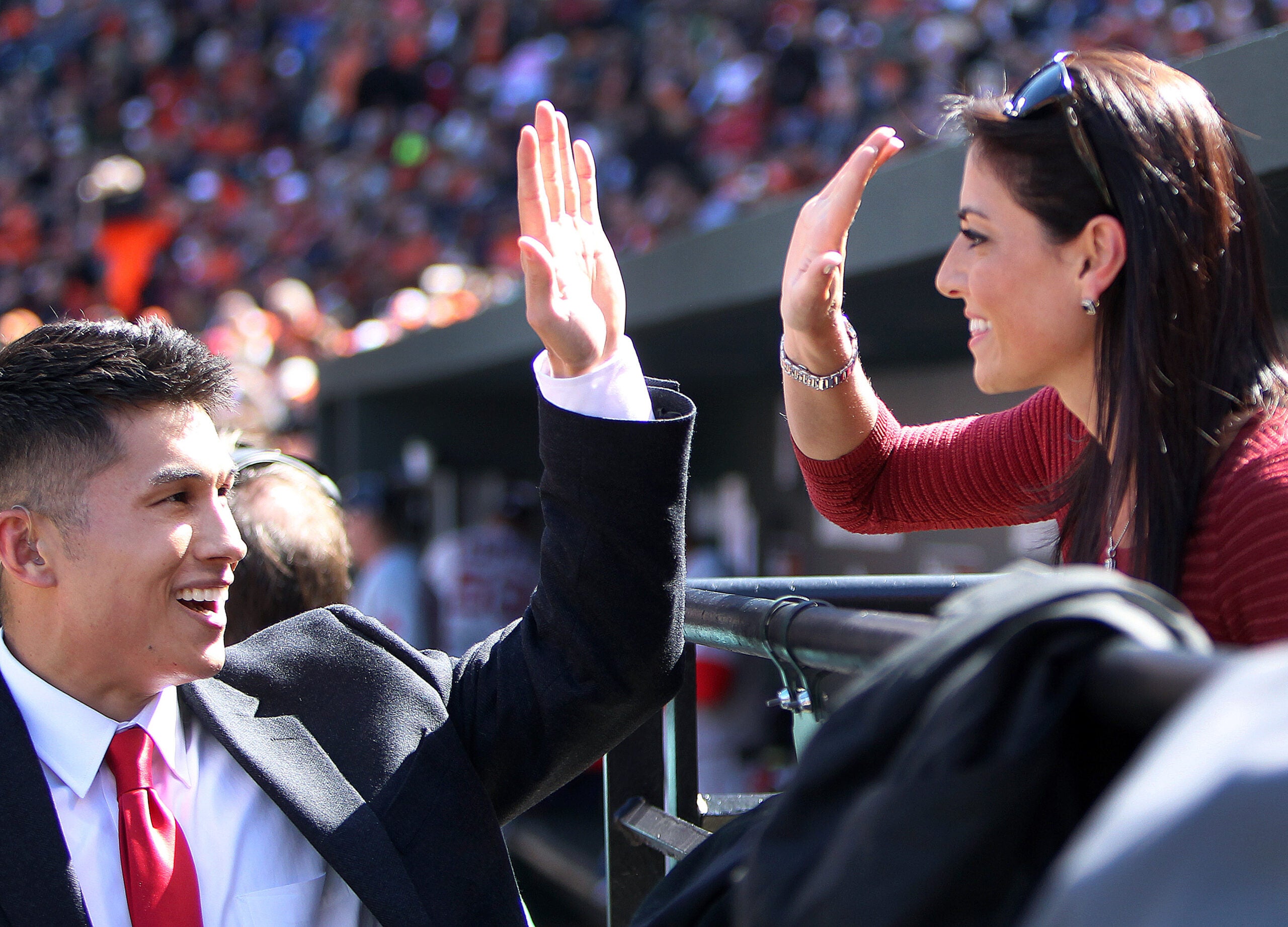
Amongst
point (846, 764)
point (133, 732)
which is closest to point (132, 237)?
point (133, 732)

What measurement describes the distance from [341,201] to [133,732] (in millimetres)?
11252

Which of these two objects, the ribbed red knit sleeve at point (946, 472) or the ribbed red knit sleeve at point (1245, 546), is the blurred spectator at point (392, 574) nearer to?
the ribbed red knit sleeve at point (946, 472)

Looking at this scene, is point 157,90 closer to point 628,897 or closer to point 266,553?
point 266,553

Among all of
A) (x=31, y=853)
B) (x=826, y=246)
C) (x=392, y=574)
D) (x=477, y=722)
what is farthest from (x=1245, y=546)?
(x=392, y=574)

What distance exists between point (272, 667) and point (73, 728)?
25cm

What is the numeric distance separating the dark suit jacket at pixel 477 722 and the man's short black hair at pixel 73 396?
0.91 ft

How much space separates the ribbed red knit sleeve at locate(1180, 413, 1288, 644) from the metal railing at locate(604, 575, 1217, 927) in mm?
193

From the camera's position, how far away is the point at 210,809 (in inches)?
58.4

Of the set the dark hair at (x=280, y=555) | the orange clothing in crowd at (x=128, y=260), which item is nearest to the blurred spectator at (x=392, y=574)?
the dark hair at (x=280, y=555)

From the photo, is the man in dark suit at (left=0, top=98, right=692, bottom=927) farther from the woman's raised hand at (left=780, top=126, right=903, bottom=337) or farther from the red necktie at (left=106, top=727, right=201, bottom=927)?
the woman's raised hand at (left=780, top=126, right=903, bottom=337)

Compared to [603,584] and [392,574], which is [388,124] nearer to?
[392,574]

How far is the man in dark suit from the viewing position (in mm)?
1366

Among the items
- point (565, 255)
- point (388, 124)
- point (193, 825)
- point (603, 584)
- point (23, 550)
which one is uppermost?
point (388, 124)

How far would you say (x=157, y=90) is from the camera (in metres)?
14.0
